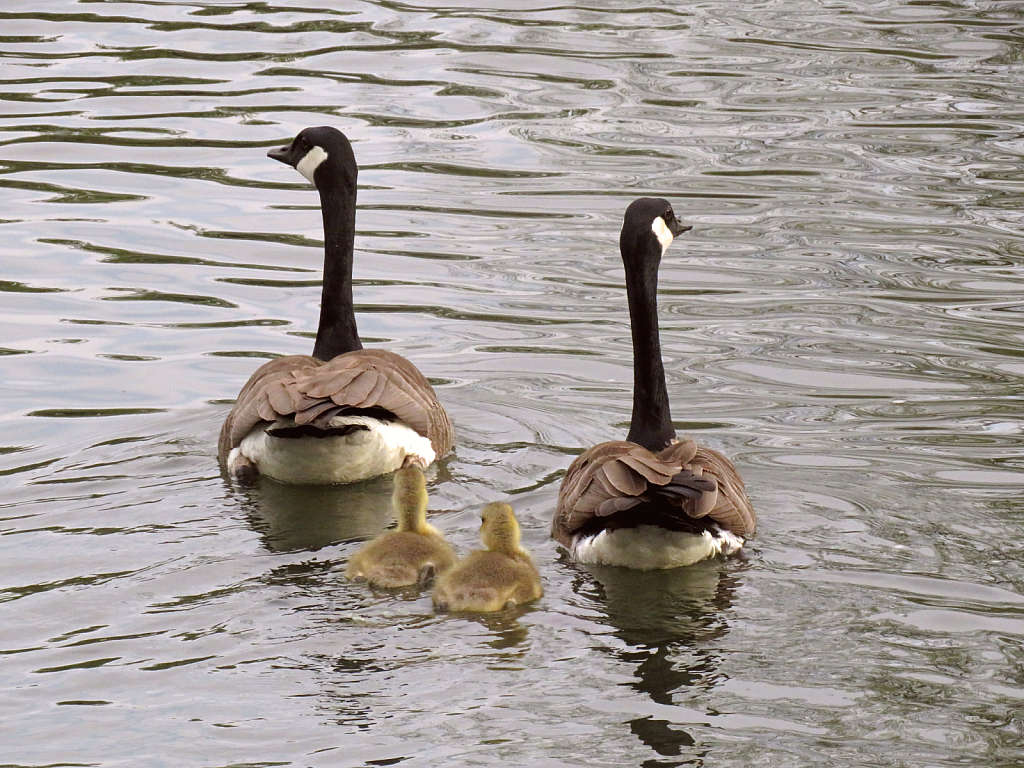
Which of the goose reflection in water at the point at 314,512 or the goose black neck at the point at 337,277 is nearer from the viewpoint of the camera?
the goose reflection in water at the point at 314,512

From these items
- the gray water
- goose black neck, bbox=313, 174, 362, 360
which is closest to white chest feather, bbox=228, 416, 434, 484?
the gray water

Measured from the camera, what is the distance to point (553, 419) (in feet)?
34.9

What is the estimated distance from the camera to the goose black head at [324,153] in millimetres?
10719

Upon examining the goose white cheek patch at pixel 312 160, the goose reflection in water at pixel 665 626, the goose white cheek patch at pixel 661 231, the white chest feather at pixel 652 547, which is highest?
the goose white cheek patch at pixel 312 160

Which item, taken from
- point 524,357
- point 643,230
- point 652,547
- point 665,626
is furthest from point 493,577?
point 524,357

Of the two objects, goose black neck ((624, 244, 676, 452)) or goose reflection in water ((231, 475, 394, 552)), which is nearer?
goose reflection in water ((231, 475, 394, 552))

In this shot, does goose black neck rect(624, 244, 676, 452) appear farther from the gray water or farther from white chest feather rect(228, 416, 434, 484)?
white chest feather rect(228, 416, 434, 484)

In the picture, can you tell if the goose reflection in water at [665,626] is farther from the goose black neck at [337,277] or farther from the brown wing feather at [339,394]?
the goose black neck at [337,277]

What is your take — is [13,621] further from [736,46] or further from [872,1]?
[872,1]

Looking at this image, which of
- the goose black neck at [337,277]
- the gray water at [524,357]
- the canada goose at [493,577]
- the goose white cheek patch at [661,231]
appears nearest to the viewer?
the gray water at [524,357]

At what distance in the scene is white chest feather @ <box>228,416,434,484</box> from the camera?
9.02 meters

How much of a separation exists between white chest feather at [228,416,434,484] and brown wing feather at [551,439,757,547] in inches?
50.2

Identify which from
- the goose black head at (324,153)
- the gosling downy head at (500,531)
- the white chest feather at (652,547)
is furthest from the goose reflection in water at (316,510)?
the goose black head at (324,153)

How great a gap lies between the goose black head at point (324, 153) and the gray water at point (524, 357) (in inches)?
67.4
